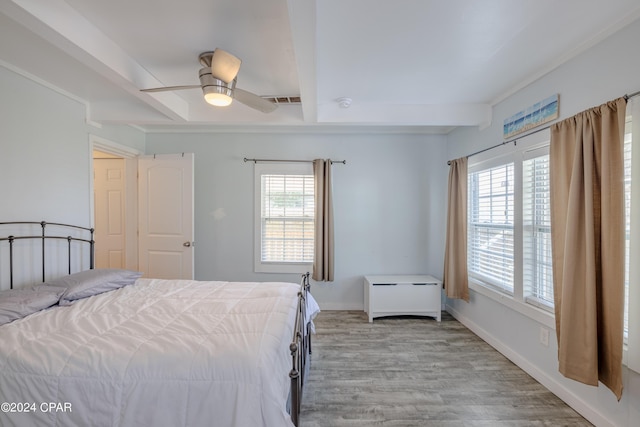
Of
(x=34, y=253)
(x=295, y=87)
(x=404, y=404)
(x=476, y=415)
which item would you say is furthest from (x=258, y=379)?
(x=34, y=253)

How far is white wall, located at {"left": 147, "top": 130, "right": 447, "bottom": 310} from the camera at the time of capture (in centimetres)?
370

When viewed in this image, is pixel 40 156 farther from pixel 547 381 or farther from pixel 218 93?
pixel 547 381

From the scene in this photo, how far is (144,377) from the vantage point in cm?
117

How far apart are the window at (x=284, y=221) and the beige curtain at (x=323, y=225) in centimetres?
17

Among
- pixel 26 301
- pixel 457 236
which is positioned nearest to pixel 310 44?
pixel 26 301

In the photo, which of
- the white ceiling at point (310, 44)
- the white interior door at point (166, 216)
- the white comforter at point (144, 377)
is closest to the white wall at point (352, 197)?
the white interior door at point (166, 216)

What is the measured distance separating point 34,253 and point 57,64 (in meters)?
1.59

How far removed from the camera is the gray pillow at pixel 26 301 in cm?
157

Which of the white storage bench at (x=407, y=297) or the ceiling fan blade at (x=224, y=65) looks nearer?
the ceiling fan blade at (x=224, y=65)

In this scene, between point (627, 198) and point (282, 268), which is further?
point (282, 268)

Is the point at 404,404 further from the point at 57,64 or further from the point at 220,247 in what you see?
the point at 57,64

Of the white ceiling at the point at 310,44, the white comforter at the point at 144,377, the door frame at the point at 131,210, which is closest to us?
the white comforter at the point at 144,377

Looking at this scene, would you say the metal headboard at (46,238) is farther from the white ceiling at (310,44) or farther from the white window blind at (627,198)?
the white window blind at (627,198)

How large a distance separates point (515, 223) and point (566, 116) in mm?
952
